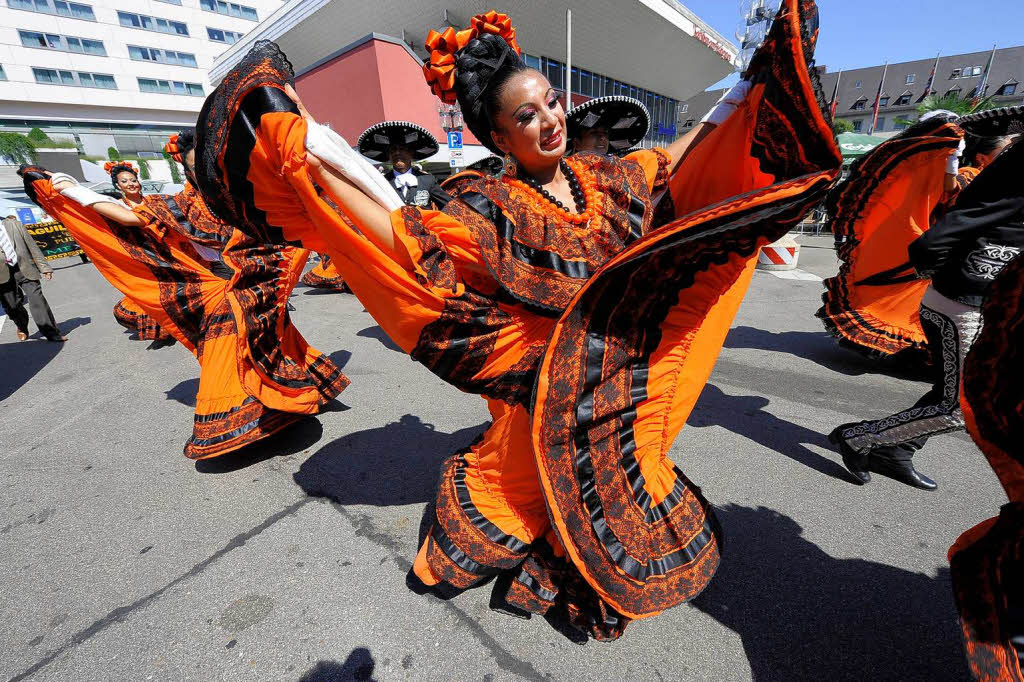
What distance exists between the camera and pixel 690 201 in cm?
148

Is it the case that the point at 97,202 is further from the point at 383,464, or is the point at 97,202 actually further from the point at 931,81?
the point at 931,81

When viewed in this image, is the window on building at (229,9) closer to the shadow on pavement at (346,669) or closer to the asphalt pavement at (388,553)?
the asphalt pavement at (388,553)

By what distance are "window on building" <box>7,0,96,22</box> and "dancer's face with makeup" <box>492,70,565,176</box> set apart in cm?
4282

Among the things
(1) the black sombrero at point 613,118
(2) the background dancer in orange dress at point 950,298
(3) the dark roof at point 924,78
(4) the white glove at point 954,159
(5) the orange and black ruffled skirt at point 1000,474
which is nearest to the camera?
(5) the orange and black ruffled skirt at point 1000,474

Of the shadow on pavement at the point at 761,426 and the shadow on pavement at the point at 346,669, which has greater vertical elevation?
the shadow on pavement at the point at 346,669

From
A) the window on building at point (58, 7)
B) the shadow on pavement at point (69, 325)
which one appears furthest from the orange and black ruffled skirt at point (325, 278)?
the window on building at point (58, 7)

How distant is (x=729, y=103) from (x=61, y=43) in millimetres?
43691

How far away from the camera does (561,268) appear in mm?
1267

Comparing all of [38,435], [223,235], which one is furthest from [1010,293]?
[38,435]

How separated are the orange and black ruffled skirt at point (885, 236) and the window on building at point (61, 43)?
142 feet

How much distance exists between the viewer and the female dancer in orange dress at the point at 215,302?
2447mm

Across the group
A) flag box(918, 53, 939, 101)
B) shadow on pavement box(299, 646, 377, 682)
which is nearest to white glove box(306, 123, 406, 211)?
shadow on pavement box(299, 646, 377, 682)

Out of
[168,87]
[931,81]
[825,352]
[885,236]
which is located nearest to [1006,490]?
[885,236]

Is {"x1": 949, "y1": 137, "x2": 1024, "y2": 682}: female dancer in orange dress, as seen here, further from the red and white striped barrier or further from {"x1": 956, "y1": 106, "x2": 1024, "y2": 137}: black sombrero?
the red and white striped barrier
